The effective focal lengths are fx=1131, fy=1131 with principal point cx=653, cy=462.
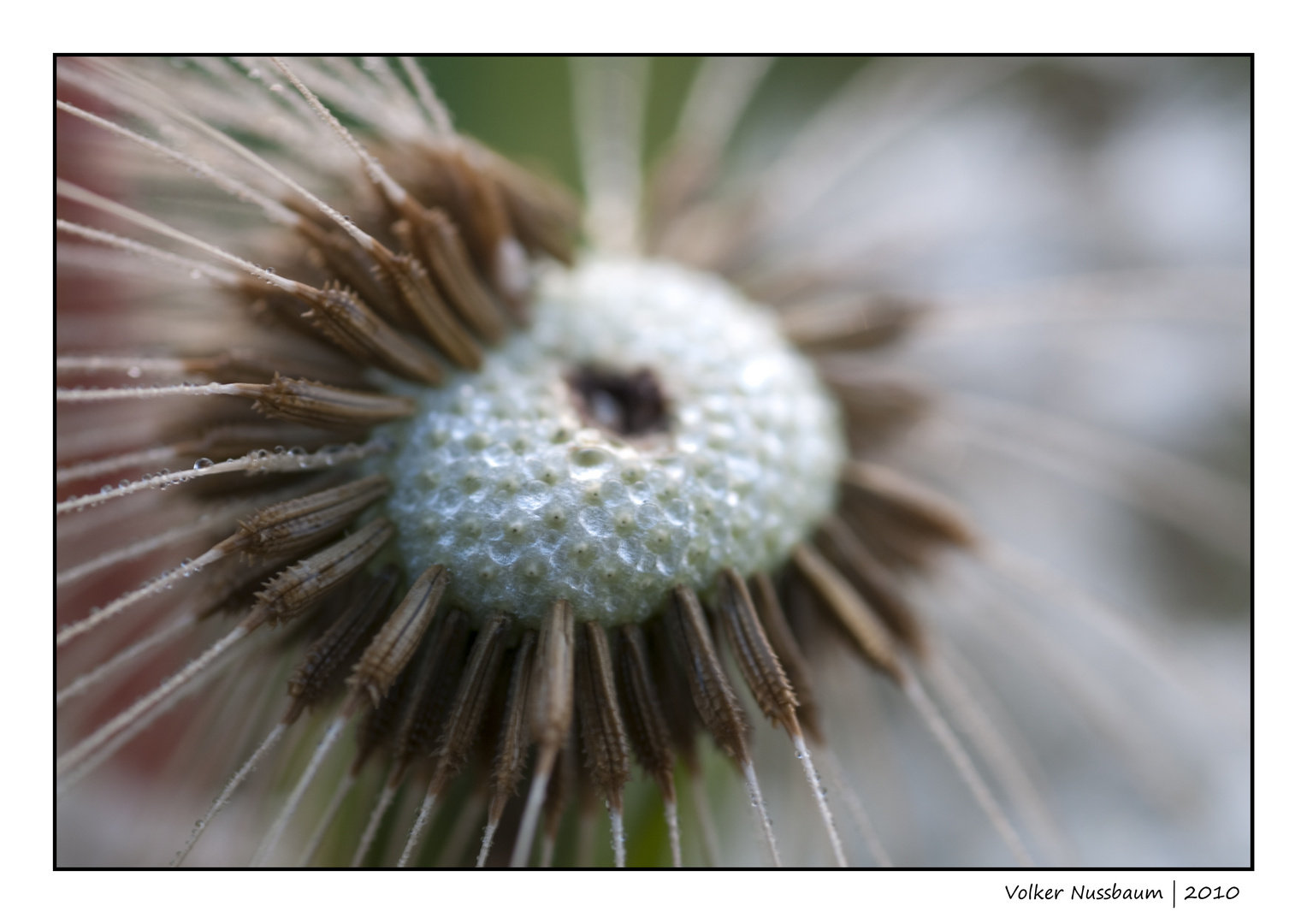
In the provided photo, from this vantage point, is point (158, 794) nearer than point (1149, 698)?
Yes

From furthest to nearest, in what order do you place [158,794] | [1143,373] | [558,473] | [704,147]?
1. [1143,373]
2. [704,147]
3. [158,794]
4. [558,473]

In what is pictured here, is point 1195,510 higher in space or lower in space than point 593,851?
higher

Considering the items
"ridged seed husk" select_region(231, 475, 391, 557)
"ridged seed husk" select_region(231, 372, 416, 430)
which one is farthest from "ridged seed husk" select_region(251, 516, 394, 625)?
"ridged seed husk" select_region(231, 372, 416, 430)

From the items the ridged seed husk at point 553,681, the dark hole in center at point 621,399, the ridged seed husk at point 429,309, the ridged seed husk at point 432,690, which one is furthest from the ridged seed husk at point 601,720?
the ridged seed husk at point 429,309

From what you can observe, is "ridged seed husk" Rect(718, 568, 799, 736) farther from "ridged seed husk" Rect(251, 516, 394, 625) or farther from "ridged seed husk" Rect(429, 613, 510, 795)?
"ridged seed husk" Rect(251, 516, 394, 625)

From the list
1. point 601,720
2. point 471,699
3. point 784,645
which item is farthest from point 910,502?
point 471,699

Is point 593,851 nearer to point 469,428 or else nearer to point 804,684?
point 804,684

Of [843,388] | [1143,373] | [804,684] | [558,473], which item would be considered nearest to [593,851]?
[804,684]
